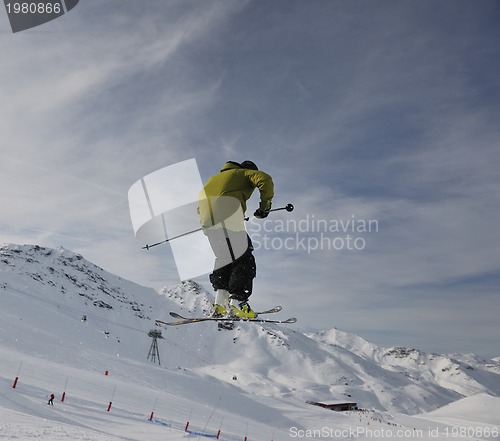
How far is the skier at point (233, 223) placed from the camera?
6242 millimetres

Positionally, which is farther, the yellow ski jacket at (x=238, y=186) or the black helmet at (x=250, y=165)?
the black helmet at (x=250, y=165)

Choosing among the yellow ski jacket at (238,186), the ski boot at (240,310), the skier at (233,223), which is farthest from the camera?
the ski boot at (240,310)

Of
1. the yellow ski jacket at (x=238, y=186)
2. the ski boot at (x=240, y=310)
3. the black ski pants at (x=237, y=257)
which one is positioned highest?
the yellow ski jacket at (x=238, y=186)

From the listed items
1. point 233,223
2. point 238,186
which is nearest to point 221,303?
point 233,223

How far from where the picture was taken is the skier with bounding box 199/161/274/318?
246 inches

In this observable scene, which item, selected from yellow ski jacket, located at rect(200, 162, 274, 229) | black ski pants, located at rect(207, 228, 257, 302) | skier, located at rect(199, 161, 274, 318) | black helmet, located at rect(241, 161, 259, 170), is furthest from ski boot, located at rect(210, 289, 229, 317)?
black helmet, located at rect(241, 161, 259, 170)

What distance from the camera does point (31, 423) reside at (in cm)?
589

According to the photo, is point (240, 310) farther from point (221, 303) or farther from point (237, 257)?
point (237, 257)

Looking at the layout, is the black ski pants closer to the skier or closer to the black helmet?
the skier

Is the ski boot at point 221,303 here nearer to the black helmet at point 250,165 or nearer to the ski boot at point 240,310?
the ski boot at point 240,310

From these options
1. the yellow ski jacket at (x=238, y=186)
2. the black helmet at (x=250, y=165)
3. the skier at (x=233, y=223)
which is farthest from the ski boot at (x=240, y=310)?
the black helmet at (x=250, y=165)

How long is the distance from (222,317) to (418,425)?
4505 cm

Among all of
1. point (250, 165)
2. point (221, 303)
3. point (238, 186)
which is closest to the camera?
point (238, 186)

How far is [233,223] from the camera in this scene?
6336 mm
